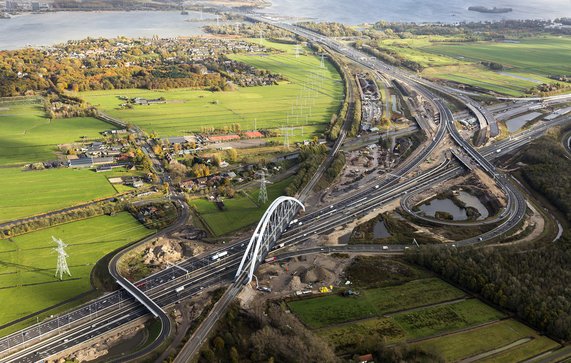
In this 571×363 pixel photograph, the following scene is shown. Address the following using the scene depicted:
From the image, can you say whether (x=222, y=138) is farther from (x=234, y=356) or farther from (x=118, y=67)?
(x=118, y=67)

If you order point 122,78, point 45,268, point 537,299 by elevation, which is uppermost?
point 122,78

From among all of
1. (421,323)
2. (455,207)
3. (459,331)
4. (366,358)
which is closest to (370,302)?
(421,323)

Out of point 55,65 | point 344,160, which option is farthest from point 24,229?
point 55,65

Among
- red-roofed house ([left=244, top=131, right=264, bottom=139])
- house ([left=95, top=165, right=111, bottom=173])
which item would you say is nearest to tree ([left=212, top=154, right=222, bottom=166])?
red-roofed house ([left=244, top=131, right=264, bottom=139])

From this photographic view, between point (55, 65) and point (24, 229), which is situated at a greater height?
point (55, 65)

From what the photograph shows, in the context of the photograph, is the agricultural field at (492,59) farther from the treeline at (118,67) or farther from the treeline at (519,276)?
the treeline at (519,276)

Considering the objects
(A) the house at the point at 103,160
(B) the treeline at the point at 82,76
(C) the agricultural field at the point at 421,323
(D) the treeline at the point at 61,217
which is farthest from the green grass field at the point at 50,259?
(B) the treeline at the point at 82,76

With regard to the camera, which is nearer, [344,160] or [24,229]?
[24,229]

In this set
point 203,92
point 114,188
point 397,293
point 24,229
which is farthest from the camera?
point 203,92

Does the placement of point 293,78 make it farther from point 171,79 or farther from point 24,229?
point 24,229
